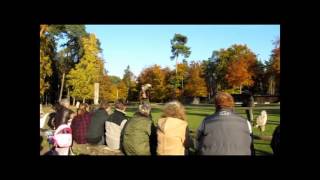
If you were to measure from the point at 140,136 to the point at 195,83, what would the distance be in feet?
60.6

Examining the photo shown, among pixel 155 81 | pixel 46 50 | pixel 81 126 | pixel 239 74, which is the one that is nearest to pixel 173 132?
pixel 81 126

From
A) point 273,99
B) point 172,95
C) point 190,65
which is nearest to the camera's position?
point 172,95

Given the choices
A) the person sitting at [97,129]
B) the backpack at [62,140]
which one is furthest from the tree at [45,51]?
the backpack at [62,140]

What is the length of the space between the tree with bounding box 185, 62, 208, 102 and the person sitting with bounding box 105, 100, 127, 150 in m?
16.5

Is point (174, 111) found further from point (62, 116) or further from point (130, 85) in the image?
point (130, 85)

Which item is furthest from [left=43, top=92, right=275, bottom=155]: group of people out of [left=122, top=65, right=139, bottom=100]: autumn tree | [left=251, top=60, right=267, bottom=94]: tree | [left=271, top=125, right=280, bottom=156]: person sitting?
[left=251, top=60, right=267, bottom=94]: tree

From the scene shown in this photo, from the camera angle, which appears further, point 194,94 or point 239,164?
point 194,94

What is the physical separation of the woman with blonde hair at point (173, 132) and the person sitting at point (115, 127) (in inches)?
67.1

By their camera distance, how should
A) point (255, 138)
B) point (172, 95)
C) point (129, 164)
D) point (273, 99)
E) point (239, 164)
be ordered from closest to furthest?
point (239, 164)
point (129, 164)
point (255, 138)
point (172, 95)
point (273, 99)

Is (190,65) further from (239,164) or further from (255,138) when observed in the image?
(239,164)

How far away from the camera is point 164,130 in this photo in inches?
231
